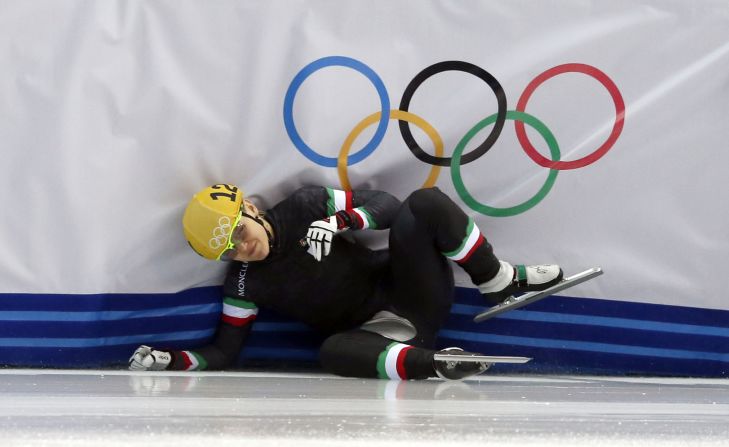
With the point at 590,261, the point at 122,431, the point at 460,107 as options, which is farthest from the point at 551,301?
the point at 122,431

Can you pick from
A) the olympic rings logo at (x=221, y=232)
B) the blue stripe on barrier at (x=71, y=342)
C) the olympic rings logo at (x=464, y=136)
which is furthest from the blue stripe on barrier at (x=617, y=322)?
the blue stripe on barrier at (x=71, y=342)

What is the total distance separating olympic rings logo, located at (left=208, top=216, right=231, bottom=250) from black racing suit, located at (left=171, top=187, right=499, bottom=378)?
154 mm

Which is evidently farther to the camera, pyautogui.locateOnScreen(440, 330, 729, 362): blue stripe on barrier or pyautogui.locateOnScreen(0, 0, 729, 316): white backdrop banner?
pyautogui.locateOnScreen(440, 330, 729, 362): blue stripe on barrier

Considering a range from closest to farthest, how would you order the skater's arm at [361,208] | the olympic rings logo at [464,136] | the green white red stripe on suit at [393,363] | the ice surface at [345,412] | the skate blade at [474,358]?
the ice surface at [345,412] < the skate blade at [474,358] < the green white red stripe on suit at [393,363] < the skater's arm at [361,208] < the olympic rings logo at [464,136]

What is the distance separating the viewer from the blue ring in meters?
2.04

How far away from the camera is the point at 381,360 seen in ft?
6.09

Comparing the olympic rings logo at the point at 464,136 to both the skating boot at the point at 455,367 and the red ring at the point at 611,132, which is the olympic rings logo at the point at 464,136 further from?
the skating boot at the point at 455,367

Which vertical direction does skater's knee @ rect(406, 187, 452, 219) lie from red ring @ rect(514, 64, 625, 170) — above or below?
below

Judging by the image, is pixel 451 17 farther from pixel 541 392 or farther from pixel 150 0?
pixel 541 392

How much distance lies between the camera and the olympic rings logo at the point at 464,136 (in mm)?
2053

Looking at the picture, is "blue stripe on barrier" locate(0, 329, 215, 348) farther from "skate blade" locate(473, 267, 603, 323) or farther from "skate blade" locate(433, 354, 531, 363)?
"skate blade" locate(473, 267, 603, 323)

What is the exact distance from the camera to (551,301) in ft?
6.98

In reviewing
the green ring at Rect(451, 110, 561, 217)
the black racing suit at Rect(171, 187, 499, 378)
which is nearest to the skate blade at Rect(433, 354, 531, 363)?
the black racing suit at Rect(171, 187, 499, 378)

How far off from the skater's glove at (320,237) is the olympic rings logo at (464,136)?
21 centimetres
